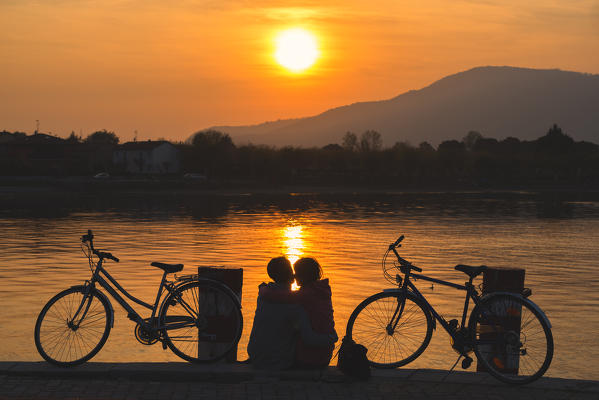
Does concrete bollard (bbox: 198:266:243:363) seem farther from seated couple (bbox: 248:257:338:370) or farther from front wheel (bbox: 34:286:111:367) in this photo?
front wheel (bbox: 34:286:111:367)

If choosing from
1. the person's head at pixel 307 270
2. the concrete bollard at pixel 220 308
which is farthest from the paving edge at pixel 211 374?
the person's head at pixel 307 270

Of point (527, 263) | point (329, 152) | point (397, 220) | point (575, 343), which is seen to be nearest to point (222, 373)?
point (575, 343)

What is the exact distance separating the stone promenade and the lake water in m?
2.21

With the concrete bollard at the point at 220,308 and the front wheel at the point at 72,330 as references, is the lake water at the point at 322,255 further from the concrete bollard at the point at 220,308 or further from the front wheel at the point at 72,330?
the concrete bollard at the point at 220,308

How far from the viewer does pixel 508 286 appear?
7336 millimetres

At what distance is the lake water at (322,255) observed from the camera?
1048 cm

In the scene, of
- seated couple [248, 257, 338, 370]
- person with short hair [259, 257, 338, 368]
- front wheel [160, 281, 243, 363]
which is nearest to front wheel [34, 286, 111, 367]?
front wheel [160, 281, 243, 363]

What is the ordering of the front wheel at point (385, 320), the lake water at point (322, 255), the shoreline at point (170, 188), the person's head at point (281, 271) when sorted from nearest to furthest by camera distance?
the person's head at point (281, 271)
the front wheel at point (385, 320)
the lake water at point (322, 255)
the shoreline at point (170, 188)

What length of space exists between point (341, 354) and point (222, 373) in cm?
113

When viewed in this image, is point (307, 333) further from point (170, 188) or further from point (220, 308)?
point (170, 188)

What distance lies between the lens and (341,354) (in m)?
6.91

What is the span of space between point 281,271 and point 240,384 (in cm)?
112

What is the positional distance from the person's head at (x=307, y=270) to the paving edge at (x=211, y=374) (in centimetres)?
86

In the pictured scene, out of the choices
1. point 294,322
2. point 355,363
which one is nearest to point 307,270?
point 294,322
